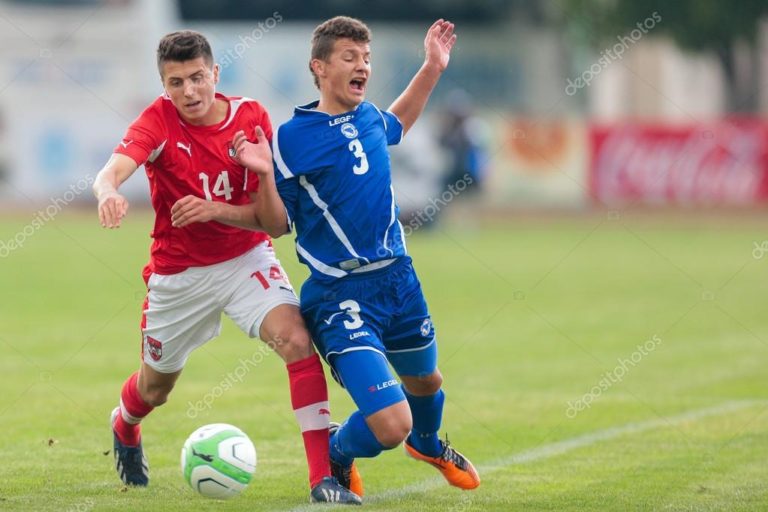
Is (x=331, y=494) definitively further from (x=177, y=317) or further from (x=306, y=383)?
(x=177, y=317)

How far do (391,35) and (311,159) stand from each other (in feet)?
128

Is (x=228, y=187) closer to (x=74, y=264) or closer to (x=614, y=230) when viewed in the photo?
(x=74, y=264)

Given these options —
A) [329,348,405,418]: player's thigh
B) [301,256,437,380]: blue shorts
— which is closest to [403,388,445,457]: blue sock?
[301,256,437,380]: blue shorts

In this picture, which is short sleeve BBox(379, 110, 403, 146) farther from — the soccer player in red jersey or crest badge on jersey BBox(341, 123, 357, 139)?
the soccer player in red jersey

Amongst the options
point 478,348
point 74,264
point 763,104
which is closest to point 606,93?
point 763,104

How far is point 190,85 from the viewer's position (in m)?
6.92

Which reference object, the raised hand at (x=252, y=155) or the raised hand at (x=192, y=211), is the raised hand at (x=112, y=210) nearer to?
the raised hand at (x=192, y=211)

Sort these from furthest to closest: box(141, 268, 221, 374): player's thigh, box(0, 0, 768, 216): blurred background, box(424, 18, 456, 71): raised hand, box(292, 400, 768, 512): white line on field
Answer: box(0, 0, 768, 216): blurred background < box(424, 18, 456, 71): raised hand < box(292, 400, 768, 512): white line on field < box(141, 268, 221, 374): player's thigh

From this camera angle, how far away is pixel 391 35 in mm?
45250

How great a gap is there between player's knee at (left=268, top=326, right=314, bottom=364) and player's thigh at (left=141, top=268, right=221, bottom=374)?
0.49 metres

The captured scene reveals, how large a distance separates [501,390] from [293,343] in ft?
15.0

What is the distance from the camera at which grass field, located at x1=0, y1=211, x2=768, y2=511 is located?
24.5 feet

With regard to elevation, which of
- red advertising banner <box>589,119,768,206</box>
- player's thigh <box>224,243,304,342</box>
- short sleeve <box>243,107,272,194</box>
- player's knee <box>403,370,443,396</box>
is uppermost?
short sleeve <box>243,107,272,194</box>

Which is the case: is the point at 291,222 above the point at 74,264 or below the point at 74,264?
above
